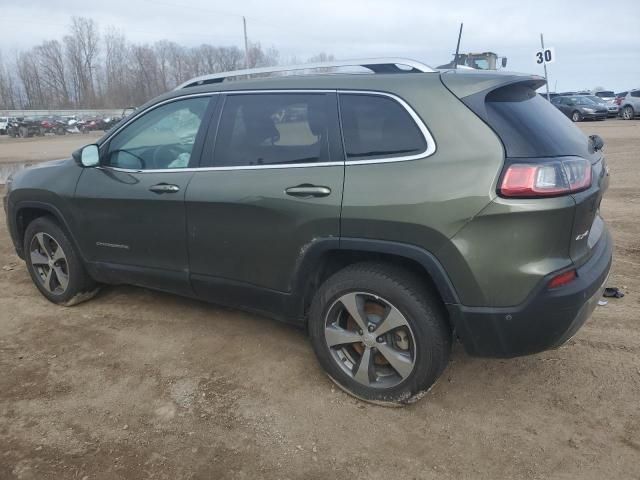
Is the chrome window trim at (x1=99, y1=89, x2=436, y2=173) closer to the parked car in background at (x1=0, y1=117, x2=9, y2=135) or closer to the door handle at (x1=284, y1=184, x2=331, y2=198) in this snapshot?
the door handle at (x1=284, y1=184, x2=331, y2=198)

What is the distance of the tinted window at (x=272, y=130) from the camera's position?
3.02 metres

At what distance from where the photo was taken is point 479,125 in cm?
258

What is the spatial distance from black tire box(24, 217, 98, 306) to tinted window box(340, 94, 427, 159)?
8.39 ft

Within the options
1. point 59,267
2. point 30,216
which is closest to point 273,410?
point 59,267

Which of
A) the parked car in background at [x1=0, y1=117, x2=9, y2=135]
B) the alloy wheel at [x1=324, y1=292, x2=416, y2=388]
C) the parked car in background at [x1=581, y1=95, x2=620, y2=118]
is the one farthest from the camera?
the parked car in background at [x1=0, y1=117, x2=9, y2=135]

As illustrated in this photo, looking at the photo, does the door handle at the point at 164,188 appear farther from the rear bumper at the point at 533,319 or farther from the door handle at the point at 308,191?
the rear bumper at the point at 533,319

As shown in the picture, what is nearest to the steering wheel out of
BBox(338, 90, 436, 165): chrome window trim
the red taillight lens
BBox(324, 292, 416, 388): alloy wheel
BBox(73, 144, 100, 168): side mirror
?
BBox(73, 144, 100, 168): side mirror

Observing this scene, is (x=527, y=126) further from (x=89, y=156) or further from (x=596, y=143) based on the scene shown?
(x=89, y=156)

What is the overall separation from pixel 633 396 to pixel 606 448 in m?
0.55

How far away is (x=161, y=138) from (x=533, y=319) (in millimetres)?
2700

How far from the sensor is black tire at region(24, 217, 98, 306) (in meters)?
4.24

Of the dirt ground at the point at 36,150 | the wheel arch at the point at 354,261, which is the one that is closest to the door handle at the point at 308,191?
the wheel arch at the point at 354,261

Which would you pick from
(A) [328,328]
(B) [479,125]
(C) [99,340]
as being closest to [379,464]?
(A) [328,328]

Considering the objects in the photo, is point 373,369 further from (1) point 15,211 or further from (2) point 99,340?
(1) point 15,211
